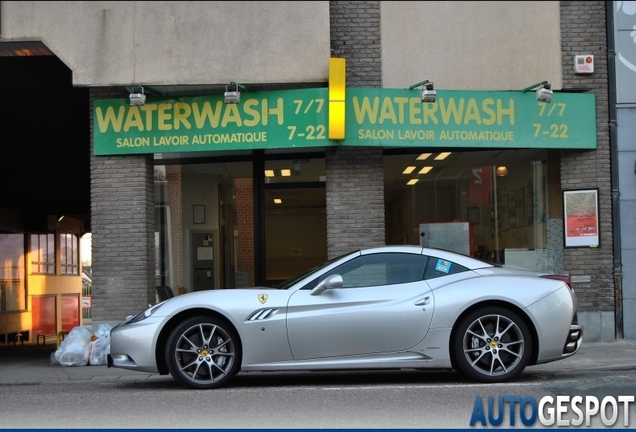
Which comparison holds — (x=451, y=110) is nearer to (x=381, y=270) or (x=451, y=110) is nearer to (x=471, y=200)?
(x=471, y=200)

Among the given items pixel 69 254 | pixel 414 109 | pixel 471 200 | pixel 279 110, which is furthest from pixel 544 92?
pixel 69 254

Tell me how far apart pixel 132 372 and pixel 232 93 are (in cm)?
414

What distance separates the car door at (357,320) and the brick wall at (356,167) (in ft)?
14.8

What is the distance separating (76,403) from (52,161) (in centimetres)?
1297

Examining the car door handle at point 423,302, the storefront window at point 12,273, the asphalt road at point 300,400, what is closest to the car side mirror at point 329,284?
the car door handle at point 423,302

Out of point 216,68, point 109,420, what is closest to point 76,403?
point 109,420

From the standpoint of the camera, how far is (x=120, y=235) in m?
12.7

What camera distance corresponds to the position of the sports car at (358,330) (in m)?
7.98

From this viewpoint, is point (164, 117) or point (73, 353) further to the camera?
point (164, 117)

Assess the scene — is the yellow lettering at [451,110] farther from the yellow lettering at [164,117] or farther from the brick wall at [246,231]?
the yellow lettering at [164,117]

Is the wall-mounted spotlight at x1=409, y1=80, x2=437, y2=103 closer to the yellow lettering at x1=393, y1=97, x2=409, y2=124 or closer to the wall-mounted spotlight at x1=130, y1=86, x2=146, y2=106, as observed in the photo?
the yellow lettering at x1=393, y1=97, x2=409, y2=124

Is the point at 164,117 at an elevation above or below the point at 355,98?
below

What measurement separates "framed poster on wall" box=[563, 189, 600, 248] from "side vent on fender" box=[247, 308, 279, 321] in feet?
20.3

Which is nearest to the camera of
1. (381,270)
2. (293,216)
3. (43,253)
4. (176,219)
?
(381,270)
